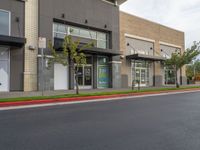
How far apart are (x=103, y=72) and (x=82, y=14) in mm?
6556

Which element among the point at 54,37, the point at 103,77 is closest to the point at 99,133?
the point at 54,37

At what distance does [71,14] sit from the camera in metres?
20.2

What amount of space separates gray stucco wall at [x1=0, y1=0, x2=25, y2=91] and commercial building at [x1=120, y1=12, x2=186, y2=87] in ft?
39.8

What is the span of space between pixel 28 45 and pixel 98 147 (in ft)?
48.2

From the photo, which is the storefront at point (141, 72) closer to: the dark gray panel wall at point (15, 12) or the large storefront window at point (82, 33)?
the large storefront window at point (82, 33)

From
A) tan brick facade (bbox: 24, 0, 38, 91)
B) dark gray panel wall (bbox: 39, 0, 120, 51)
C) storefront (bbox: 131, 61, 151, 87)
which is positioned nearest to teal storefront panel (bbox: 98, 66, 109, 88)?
dark gray panel wall (bbox: 39, 0, 120, 51)

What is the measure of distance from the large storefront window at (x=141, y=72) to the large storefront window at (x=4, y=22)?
1558 cm

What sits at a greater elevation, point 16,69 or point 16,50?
point 16,50

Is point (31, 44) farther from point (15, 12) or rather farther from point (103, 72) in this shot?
point (103, 72)

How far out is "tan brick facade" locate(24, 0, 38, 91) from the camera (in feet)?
56.0

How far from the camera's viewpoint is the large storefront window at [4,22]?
16.3 meters

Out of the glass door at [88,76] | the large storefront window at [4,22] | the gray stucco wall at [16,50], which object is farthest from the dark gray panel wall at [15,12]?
the glass door at [88,76]

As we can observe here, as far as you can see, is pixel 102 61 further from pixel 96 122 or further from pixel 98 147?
pixel 98 147

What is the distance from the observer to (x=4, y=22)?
647 inches
